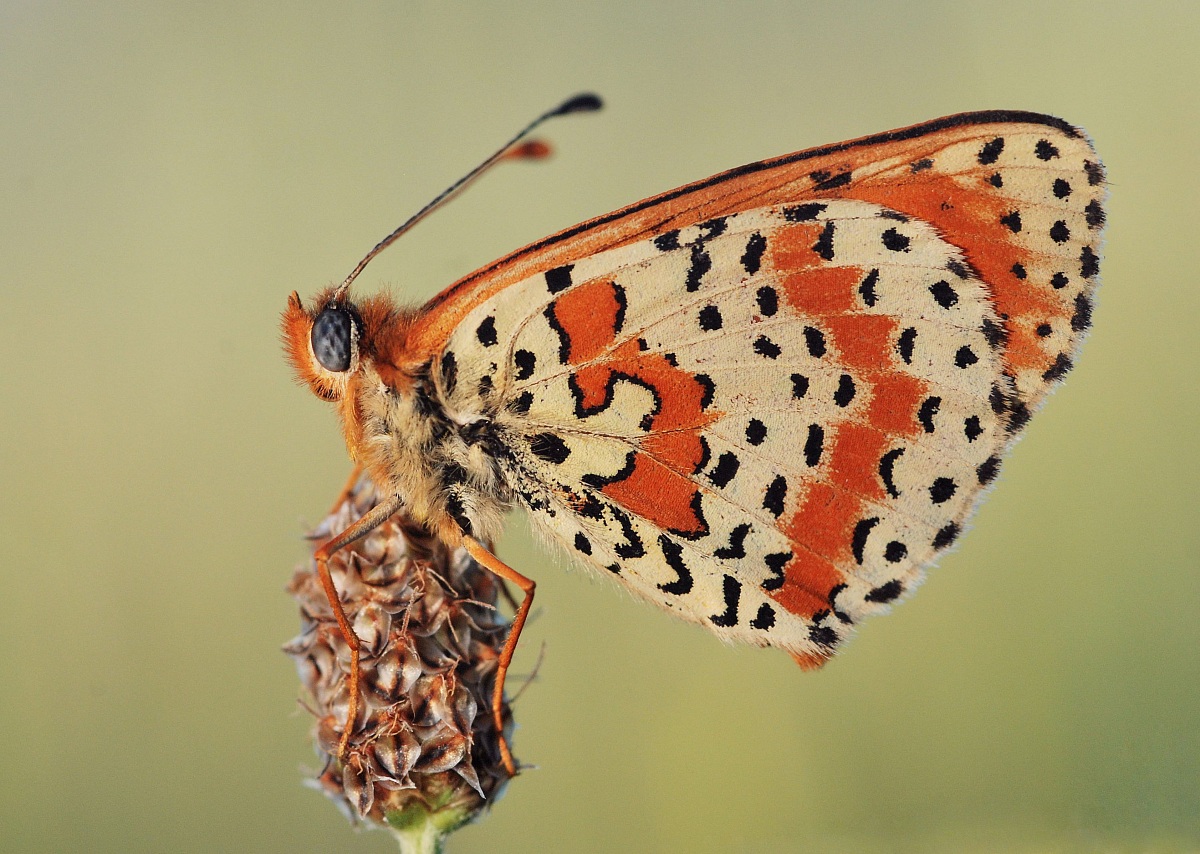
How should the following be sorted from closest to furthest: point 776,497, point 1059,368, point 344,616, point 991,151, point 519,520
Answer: point 344,616, point 991,151, point 1059,368, point 776,497, point 519,520

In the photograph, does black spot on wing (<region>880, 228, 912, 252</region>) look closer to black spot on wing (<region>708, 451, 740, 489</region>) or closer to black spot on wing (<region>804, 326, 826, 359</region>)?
black spot on wing (<region>804, 326, 826, 359</region>)

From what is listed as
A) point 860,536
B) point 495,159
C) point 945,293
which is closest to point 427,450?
point 495,159

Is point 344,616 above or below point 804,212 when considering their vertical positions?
below

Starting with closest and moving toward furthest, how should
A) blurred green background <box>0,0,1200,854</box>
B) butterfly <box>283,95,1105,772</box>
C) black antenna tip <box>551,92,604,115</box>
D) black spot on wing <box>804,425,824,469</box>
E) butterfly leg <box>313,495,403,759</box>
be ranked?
butterfly leg <box>313,495,403,759</box> → butterfly <box>283,95,1105,772</box> → black spot on wing <box>804,425,824,469</box> → black antenna tip <box>551,92,604,115</box> → blurred green background <box>0,0,1200,854</box>

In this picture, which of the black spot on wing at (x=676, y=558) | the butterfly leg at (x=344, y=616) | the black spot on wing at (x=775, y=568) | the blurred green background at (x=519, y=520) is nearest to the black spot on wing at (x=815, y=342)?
the black spot on wing at (x=775, y=568)

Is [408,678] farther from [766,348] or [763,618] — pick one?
[766,348]

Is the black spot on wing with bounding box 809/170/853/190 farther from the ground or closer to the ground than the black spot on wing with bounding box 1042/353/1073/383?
farther from the ground

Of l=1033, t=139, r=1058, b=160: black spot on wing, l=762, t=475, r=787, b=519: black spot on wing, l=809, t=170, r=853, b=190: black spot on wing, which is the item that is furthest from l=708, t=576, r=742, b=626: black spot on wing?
l=1033, t=139, r=1058, b=160: black spot on wing
